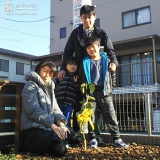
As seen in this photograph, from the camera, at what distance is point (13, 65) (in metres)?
23.3

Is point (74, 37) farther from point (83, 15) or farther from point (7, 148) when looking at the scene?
point (7, 148)

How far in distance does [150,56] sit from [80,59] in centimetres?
933

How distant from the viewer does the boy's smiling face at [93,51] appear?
3243 millimetres

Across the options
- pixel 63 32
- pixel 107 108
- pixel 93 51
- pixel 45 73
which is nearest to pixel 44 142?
pixel 45 73

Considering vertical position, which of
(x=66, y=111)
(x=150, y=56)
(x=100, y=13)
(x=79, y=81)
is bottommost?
(x=66, y=111)

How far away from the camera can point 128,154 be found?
271 centimetres

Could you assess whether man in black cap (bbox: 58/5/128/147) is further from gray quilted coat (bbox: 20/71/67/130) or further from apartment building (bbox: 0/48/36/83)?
apartment building (bbox: 0/48/36/83)

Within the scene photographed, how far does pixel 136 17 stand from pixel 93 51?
1035 centimetres

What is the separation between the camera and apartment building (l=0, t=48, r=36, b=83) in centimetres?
2242

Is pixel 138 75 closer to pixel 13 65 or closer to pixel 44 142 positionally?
pixel 44 142

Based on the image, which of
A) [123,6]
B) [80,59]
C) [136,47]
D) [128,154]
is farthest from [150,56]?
[128,154]

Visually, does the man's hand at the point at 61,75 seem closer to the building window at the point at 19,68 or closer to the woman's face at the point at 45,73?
the woman's face at the point at 45,73

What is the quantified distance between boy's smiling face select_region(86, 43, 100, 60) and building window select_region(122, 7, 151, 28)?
9887 mm

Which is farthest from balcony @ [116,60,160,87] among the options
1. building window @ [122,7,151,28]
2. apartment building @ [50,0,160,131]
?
building window @ [122,7,151,28]
